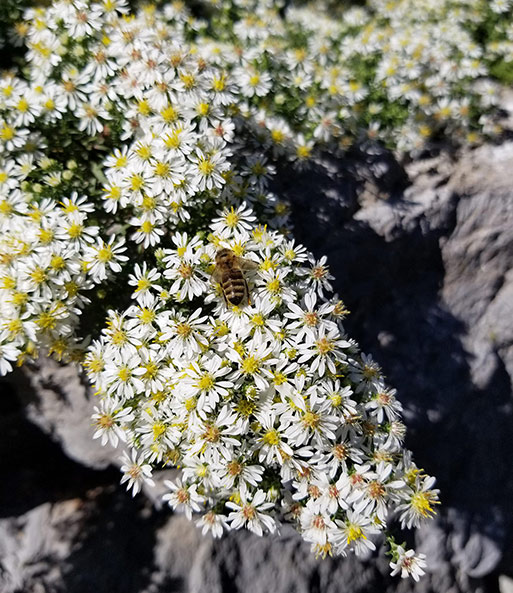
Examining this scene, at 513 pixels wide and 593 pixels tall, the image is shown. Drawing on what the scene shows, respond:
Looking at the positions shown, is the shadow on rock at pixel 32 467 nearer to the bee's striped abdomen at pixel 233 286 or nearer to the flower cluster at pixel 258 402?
the flower cluster at pixel 258 402

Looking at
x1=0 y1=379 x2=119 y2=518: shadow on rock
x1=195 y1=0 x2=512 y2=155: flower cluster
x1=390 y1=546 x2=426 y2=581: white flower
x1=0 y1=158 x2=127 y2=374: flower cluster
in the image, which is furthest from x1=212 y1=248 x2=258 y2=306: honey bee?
x1=0 y1=379 x2=119 y2=518: shadow on rock

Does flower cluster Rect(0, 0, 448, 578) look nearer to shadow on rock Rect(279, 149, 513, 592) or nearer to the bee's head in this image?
the bee's head

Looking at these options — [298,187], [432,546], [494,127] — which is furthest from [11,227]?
[494,127]

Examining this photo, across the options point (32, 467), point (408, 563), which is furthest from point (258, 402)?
point (32, 467)

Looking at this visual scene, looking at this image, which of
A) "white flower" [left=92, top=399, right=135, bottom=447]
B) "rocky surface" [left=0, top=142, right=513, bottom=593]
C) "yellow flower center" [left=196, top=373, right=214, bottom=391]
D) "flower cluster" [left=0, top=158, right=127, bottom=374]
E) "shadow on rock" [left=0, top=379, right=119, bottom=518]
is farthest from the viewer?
"shadow on rock" [left=0, top=379, right=119, bottom=518]

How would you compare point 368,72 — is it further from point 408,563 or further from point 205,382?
point 408,563

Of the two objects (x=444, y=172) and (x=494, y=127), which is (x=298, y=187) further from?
(x=494, y=127)
